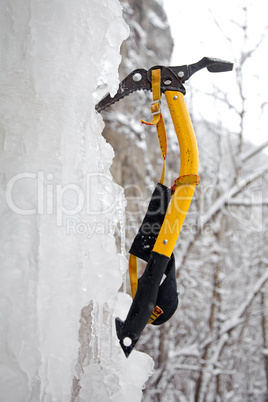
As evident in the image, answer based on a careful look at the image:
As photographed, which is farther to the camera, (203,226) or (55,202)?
(203,226)

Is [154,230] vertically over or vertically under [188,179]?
under

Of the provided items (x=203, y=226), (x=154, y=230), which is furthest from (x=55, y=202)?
(x=203, y=226)

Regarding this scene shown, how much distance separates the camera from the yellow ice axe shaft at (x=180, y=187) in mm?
593

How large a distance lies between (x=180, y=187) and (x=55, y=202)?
0.87 ft

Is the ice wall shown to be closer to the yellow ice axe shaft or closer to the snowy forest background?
the yellow ice axe shaft

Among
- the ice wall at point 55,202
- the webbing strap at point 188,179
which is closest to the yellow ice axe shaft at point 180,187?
the webbing strap at point 188,179

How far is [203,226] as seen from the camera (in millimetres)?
3004

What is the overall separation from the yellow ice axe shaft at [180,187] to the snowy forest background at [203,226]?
1408mm

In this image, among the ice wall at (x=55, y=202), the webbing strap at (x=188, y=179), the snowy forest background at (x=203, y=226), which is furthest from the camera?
the snowy forest background at (x=203, y=226)

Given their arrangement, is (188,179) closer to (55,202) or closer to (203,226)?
(55,202)

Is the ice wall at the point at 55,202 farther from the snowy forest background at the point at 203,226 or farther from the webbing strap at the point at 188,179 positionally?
the snowy forest background at the point at 203,226

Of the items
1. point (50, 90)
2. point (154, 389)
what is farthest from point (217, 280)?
point (50, 90)

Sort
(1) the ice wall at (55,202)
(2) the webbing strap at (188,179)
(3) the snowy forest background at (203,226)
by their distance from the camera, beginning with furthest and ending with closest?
(3) the snowy forest background at (203,226), (2) the webbing strap at (188,179), (1) the ice wall at (55,202)

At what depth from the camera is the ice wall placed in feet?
1.69
